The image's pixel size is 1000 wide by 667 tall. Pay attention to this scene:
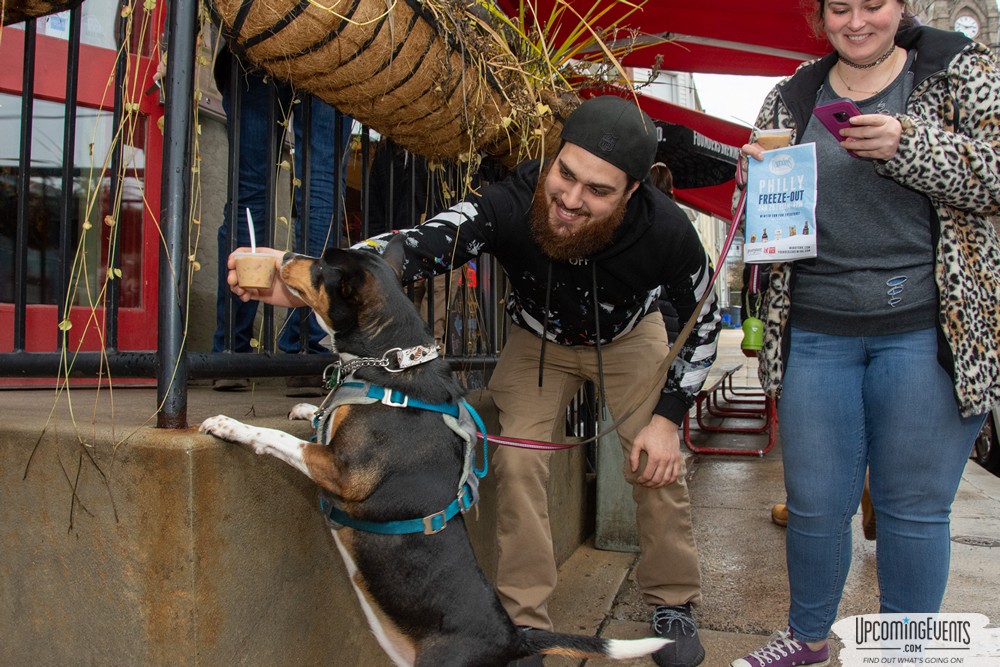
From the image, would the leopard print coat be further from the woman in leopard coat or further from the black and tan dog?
the black and tan dog

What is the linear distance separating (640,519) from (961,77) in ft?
6.53

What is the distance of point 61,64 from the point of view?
14.2 feet

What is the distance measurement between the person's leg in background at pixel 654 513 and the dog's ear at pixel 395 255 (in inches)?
42.0

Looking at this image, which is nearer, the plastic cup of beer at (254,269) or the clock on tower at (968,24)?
the plastic cup of beer at (254,269)

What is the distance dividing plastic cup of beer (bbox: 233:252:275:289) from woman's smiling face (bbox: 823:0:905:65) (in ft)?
6.37

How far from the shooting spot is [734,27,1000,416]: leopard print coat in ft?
7.11

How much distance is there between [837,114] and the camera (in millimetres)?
2209

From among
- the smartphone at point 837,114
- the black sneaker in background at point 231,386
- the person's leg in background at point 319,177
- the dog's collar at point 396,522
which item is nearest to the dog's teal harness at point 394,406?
the dog's collar at point 396,522

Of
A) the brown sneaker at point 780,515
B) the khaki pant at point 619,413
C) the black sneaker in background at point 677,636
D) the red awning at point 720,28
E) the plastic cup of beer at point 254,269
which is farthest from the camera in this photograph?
the red awning at point 720,28

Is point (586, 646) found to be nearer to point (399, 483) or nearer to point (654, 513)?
point (399, 483)

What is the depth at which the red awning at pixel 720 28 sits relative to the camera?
5446 mm

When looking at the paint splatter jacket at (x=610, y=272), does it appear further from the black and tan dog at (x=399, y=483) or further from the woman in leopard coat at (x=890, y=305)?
the black and tan dog at (x=399, y=483)

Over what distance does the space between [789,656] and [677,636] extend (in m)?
0.45

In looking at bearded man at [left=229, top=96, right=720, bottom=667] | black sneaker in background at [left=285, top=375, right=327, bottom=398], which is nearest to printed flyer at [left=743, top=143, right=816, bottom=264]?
bearded man at [left=229, top=96, right=720, bottom=667]
